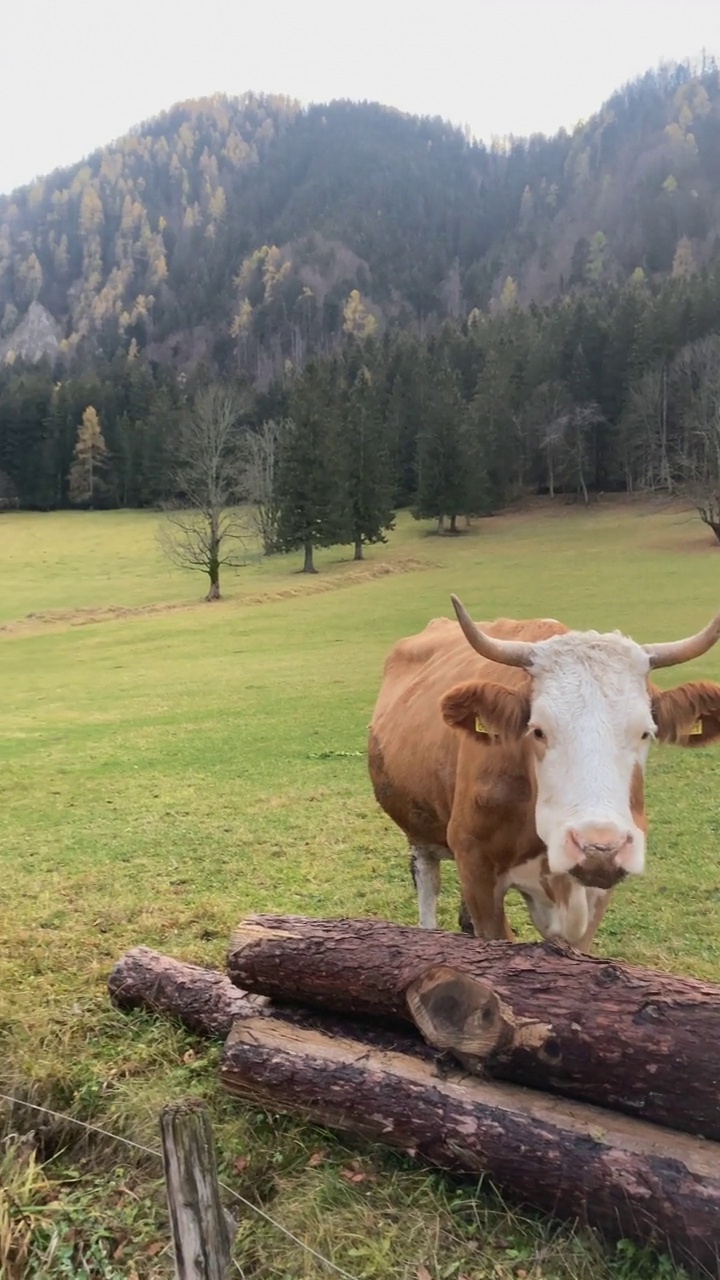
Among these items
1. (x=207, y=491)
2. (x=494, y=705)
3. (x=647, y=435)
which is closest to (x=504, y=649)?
(x=494, y=705)

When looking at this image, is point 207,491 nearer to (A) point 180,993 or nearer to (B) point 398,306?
(A) point 180,993

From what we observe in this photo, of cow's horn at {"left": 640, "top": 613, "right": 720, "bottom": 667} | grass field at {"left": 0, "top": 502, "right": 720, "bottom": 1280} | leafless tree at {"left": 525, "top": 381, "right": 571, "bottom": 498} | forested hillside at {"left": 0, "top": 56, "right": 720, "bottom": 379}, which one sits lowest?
grass field at {"left": 0, "top": 502, "right": 720, "bottom": 1280}

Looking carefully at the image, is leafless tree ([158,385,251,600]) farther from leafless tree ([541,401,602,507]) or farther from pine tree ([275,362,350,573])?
leafless tree ([541,401,602,507])

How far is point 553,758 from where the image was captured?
12.5 ft

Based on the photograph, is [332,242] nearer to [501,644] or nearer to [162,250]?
[162,250]

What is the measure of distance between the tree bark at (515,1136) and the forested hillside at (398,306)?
128ft

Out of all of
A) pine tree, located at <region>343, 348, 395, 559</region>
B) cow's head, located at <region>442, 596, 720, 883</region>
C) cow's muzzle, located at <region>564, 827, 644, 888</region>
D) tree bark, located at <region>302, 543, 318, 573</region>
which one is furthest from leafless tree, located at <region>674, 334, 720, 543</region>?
cow's muzzle, located at <region>564, 827, 644, 888</region>

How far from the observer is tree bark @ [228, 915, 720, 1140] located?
10.2 feet

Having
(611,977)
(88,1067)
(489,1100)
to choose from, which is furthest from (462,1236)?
(88,1067)

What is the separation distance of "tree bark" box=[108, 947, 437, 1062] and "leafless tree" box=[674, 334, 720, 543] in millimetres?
36948

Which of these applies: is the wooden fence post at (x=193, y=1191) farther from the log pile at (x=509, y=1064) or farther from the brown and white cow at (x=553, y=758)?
the brown and white cow at (x=553, y=758)

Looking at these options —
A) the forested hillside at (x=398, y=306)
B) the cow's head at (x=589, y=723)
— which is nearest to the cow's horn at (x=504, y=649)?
the cow's head at (x=589, y=723)

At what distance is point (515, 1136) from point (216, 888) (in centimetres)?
493

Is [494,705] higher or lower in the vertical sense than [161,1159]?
higher
